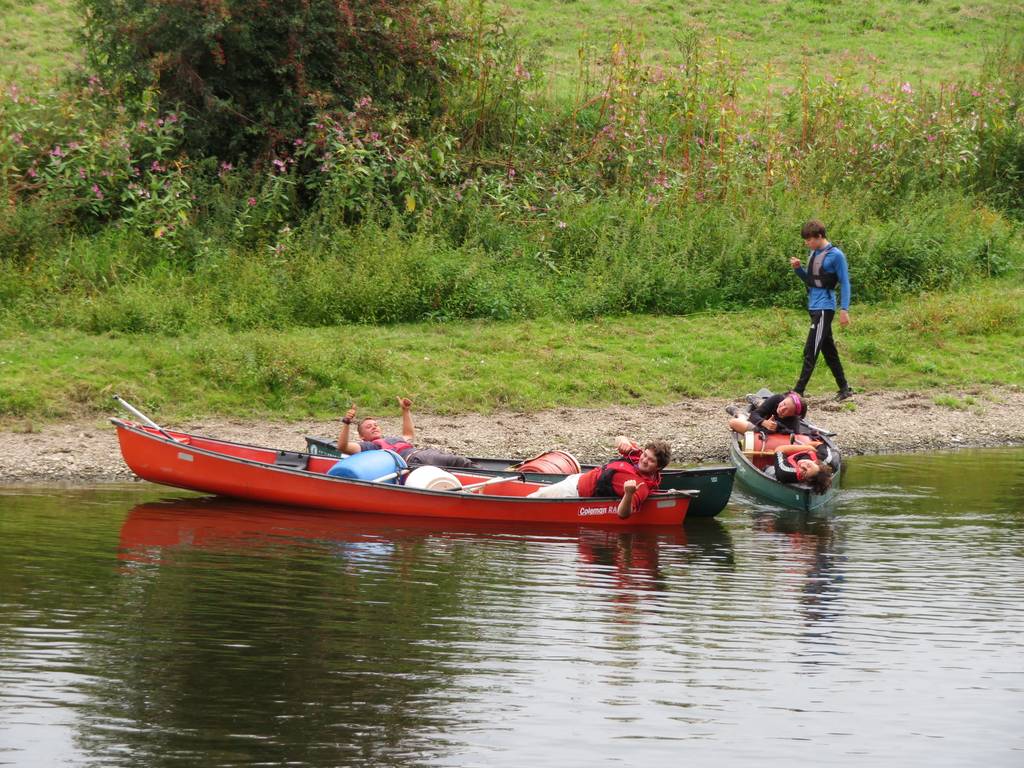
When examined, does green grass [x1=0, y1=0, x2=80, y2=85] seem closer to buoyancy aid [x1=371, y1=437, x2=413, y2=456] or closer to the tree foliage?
the tree foliage

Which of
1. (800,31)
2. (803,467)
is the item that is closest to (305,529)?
(803,467)

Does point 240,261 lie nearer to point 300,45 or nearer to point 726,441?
point 300,45

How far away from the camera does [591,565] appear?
498 inches

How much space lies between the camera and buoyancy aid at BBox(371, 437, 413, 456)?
599 inches

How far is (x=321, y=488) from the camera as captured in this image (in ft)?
47.6

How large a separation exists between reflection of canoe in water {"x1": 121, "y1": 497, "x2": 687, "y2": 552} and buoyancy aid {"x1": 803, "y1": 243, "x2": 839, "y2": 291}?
527 centimetres

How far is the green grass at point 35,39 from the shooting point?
25875mm

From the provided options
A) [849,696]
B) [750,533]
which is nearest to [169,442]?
[750,533]

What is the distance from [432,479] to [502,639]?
453cm

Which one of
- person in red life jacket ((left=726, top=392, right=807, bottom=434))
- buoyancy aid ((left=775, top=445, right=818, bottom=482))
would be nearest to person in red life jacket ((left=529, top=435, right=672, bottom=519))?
buoyancy aid ((left=775, top=445, right=818, bottom=482))

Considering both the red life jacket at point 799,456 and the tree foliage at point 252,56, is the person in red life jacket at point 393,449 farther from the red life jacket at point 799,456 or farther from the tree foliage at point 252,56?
the tree foliage at point 252,56

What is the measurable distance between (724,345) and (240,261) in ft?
23.0

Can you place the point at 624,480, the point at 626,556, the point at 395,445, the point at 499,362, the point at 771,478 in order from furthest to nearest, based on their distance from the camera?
the point at 499,362
the point at 395,445
the point at 771,478
the point at 624,480
the point at 626,556

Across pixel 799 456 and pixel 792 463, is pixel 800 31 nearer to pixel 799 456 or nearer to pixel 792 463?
pixel 799 456
